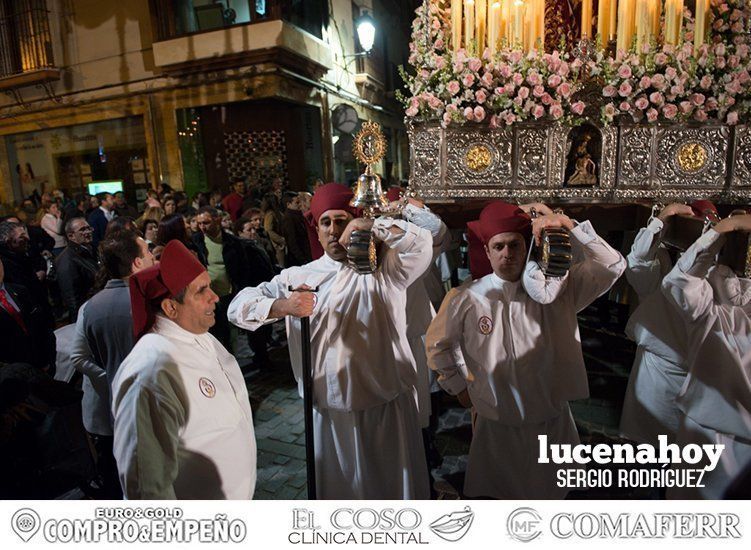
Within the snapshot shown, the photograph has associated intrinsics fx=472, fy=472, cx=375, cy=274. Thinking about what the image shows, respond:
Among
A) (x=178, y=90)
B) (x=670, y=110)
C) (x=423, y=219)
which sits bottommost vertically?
(x=423, y=219)

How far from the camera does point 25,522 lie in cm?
200

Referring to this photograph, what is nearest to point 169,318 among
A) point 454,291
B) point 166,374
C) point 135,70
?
point 166,374

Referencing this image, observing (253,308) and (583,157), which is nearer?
(253,308)

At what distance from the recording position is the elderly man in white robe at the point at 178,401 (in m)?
1.68

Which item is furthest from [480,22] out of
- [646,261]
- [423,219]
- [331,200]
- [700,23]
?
[331,200]

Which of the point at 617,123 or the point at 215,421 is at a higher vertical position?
the point at 617,123

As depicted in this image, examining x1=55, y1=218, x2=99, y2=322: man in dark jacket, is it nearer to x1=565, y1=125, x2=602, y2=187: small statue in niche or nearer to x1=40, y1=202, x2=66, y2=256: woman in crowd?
x1=40, y1=202, x2=66, y2=256: woman in crowd

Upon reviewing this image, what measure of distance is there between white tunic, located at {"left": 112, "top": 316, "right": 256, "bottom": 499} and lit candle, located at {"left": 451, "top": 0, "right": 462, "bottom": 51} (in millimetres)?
4564

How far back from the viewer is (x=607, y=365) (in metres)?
5.52

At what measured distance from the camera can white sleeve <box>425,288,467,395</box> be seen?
284 cm

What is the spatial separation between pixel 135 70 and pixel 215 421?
47.4 feet

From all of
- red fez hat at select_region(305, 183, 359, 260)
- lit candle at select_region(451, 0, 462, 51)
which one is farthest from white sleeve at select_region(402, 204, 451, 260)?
lit candle at select_region(451, 0, 462, 51)

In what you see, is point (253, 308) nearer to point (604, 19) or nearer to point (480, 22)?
point (480, 22)

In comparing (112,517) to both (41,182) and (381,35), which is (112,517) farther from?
(381,35)
